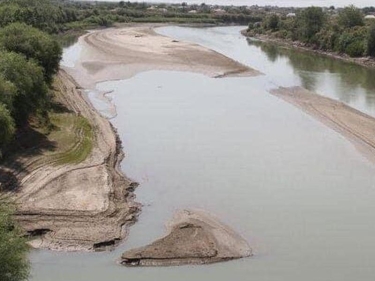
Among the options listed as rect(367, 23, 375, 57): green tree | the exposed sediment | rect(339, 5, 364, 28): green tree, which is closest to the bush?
rect(367, 23, 375, 57): green tree

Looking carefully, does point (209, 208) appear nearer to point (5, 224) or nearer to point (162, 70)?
point (5, 224)

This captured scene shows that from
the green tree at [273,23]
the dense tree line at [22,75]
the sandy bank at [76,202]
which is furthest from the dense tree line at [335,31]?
the sandy bank at [76,202]

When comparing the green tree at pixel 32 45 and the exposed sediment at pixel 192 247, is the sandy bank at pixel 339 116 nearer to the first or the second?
the exposed sediment at pixel 192 247

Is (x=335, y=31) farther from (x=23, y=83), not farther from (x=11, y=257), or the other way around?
(x=11, y=257)

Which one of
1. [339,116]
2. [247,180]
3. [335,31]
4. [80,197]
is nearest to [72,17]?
[335,31]

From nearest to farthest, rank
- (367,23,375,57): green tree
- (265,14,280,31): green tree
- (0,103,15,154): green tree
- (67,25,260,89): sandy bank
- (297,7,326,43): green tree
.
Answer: (0,103,15,154): green tree
(67,25,260,89): sandy bank
(367,23,375,57): green tree
(297,7,326,43): green tree
(265,14,280,31): green tree

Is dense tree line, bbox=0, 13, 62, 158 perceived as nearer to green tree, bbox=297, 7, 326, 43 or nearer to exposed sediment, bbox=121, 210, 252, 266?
exposed sediment, bbox=121, 210, 252, 266
